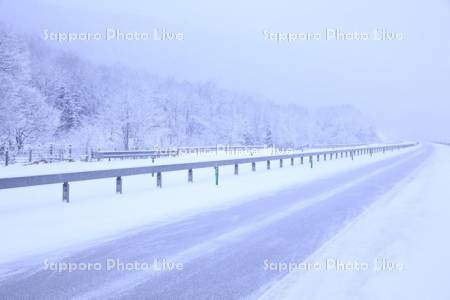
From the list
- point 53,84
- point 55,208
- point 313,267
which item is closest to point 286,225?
point 313,267

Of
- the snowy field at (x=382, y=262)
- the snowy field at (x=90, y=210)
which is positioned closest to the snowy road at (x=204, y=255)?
the snowy field at (x=382, y=262)

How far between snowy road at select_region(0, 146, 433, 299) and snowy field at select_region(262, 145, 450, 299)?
351 millimetres

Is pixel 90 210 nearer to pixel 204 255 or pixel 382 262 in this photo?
pixel 204 255

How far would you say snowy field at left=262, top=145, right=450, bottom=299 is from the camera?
5.43m

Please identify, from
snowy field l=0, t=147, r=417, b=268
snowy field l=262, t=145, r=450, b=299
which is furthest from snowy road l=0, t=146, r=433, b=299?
snowy field l=0, t=147, r=417, b=268

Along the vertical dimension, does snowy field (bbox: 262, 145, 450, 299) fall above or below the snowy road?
below

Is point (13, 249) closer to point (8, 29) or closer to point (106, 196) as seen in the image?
point (106, 196)

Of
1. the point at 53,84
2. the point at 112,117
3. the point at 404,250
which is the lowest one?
the point at 404,250

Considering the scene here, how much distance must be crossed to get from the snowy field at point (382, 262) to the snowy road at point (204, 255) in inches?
13.8

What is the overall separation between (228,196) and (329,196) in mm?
3186

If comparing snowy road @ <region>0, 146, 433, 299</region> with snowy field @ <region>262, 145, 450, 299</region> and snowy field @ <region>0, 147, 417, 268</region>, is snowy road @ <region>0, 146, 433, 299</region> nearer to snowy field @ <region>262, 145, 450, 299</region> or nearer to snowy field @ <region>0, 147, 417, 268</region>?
snowy field @ <region>262, 145, 450, 299</region>

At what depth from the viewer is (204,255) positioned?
23.2 feet

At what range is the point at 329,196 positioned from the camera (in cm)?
1454

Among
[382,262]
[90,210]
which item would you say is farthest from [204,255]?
[90,210]
